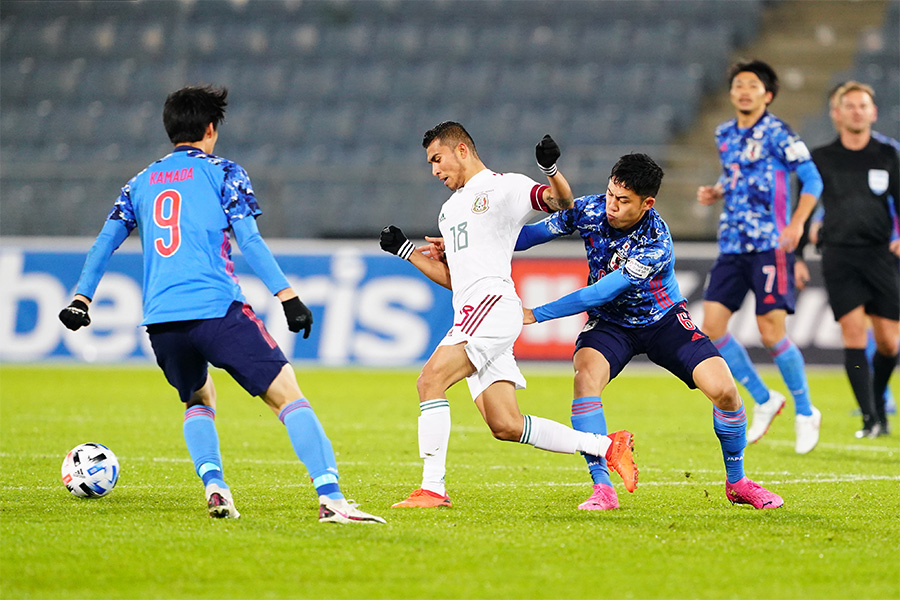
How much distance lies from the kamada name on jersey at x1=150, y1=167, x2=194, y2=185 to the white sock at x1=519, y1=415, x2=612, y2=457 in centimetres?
194

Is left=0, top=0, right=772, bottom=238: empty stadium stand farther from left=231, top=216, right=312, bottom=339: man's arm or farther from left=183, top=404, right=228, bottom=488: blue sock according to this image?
left=231, top=216, right=312, bottom=339: man's arm

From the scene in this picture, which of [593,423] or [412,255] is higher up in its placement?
[412,255]

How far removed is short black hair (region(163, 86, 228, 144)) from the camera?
5.27 meters

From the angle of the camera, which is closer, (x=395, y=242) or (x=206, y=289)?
(x=206, y=289)

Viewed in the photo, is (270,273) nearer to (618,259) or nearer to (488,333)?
(488,333)

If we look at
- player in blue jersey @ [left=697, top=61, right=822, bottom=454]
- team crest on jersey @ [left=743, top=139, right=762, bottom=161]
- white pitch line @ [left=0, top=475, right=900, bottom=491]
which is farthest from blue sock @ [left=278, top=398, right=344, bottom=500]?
team crest on jersey @ [left=743, top=139, right=762, bottom=161]

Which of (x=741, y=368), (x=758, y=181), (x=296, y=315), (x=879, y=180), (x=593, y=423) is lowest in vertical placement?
(x=593, y=423)

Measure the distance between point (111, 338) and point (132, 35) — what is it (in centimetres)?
930

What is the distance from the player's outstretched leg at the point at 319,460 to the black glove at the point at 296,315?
37 cm

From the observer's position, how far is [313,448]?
16.1ft

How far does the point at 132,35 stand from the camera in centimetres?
2220

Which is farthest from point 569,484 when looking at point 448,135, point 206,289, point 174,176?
point 174,176

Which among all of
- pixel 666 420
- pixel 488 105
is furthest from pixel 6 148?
pixel 666 420

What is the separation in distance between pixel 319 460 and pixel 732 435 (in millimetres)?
2127
